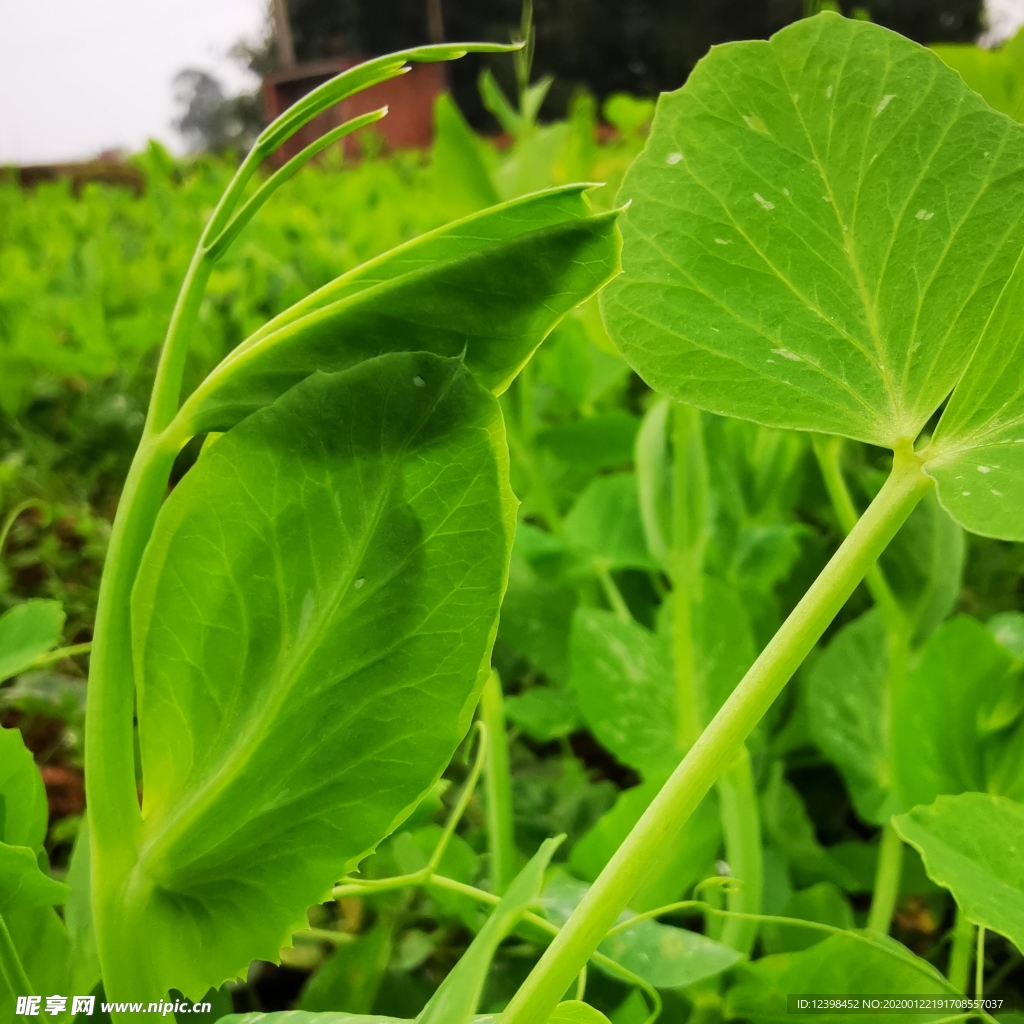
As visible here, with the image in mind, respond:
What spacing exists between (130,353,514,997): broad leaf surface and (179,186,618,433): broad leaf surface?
13 mm

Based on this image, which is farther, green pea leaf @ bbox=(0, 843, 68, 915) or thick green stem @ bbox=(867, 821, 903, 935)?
thick green stem @ bbox=(867, 821, 903, 935)

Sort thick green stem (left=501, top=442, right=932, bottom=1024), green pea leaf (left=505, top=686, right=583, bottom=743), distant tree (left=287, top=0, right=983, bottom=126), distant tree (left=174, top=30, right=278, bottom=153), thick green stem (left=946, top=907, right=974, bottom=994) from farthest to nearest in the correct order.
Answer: distant tree (left=174, top=30, right=278, bottom=153)
distant tree (left=287, top=0, right=983, bottom=126)
green pea leaf (left=505, top=686, right=583, bottom=743)
thick green stem (left=946, top=907, right=974, bottom=994)
thick green stem (left=501, top=442, right=932, bottom=1024)

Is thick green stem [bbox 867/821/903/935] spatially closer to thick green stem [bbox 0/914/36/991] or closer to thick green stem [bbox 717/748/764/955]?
thick green stem [bbox 717/748/764/955]

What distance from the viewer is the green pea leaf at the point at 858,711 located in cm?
35

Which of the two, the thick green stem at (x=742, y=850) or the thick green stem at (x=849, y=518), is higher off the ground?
the thick green stem at (x=849, y=518)

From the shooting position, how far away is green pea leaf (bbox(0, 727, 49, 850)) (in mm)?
203

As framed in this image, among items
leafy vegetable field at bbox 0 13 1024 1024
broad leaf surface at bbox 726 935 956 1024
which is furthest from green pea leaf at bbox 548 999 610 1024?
broad leaf surface at bbox 726 935 956 1024

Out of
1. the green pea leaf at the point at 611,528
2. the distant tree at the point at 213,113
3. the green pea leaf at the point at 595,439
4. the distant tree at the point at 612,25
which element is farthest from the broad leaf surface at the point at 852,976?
the distant tree at the point at 213,113

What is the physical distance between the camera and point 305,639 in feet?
0.53

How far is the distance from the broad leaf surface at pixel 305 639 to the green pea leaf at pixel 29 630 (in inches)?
3.7

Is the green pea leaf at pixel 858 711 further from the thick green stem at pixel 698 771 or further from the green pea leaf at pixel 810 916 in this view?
the thick green stem at pixel 698 771

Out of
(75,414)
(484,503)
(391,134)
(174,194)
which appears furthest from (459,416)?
(391,134)

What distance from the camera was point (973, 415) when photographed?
18 centimetres

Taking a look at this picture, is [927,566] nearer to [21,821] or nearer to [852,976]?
[852,976]
